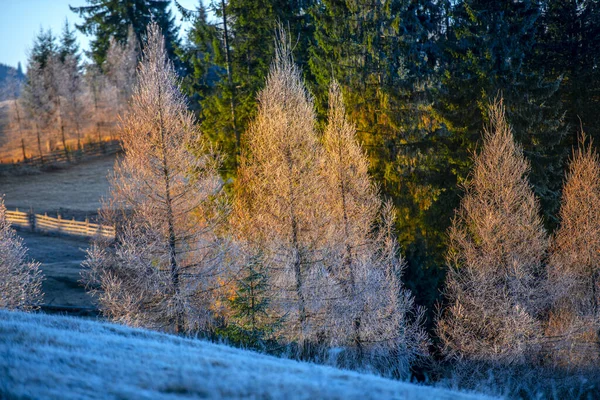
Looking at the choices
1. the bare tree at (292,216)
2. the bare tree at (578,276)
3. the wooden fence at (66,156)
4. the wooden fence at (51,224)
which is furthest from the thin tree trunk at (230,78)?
the wooden fence at (66,156)

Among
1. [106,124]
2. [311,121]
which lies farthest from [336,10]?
[106,124]

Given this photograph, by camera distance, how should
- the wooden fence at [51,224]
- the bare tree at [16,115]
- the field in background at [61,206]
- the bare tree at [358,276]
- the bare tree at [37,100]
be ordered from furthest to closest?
the bare tree at [16,115] → the bare tree at [37,100] → the wooden fence at [51,224] → the field in background at [61,206] → the bare tree at [358,276]

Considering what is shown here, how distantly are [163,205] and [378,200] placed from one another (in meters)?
7.04

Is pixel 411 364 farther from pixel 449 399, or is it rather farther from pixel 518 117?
pixel 518 117

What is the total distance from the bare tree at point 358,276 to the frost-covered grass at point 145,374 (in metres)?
7.70

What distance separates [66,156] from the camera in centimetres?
5456

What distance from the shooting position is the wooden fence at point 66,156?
5194 centimetres

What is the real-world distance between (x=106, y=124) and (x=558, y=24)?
1970 inches

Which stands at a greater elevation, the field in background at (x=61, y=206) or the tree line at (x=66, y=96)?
the tree line at (x=66, y=96)

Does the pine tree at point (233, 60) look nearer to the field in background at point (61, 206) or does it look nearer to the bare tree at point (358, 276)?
the field in background at point (61, 206)

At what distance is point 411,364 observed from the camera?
18.5 m

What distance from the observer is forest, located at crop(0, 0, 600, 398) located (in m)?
15.5

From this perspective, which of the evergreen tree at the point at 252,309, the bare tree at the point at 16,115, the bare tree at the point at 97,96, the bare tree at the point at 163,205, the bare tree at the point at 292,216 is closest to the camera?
Result: the bare tree at the point at 163,205

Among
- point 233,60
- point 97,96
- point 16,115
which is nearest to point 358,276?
point 233,60
